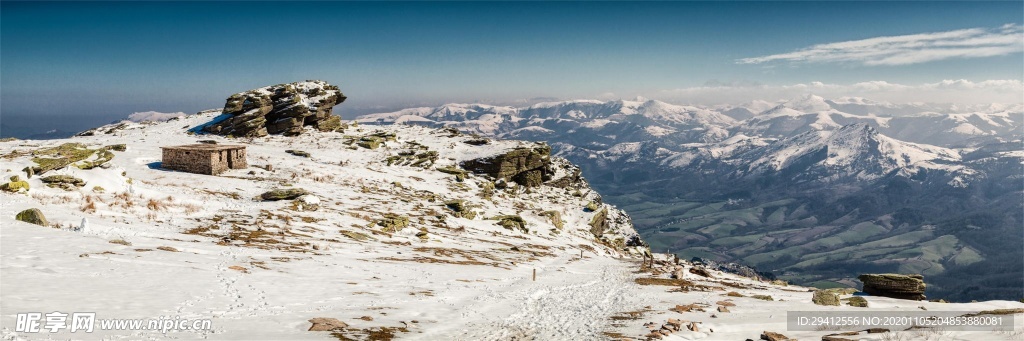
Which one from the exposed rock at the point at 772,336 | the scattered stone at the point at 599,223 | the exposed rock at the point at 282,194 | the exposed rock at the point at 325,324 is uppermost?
the exposed rock at the point at 282,194

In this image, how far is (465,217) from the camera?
169 feet

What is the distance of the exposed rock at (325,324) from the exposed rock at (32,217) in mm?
18492

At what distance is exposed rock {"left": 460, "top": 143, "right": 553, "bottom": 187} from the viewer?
270ft

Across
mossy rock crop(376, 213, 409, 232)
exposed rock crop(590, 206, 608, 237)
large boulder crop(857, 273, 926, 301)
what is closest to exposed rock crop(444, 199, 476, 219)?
mossy rock crop(376, 213, 409, 232)

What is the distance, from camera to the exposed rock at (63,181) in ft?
103

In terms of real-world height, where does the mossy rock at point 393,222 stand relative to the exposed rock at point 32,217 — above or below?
below

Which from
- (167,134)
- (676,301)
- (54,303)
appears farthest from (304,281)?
(167,134)

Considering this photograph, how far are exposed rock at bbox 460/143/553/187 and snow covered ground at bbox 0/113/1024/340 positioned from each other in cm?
3138

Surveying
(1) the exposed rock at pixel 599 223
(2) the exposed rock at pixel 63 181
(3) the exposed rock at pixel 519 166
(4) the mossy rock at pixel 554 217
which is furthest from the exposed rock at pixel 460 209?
(2) the exposed rock at pixel 63 181

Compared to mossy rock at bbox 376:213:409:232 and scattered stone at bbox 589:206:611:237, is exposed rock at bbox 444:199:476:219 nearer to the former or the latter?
mossy rock at bbox 376:213:409:232

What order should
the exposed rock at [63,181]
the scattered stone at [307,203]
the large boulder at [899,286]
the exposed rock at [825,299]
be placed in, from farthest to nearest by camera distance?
the scattered stone at [307,203] < the exposed rock at [63,181] < the large boulder at [899,286] < the exposed rock at [825,299]

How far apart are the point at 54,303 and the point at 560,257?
1308 inches

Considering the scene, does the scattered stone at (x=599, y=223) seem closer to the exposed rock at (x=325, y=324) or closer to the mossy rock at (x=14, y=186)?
the exposed rock at (x=325, y=324)

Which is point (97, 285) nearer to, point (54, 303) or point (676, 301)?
point (54, 303)
